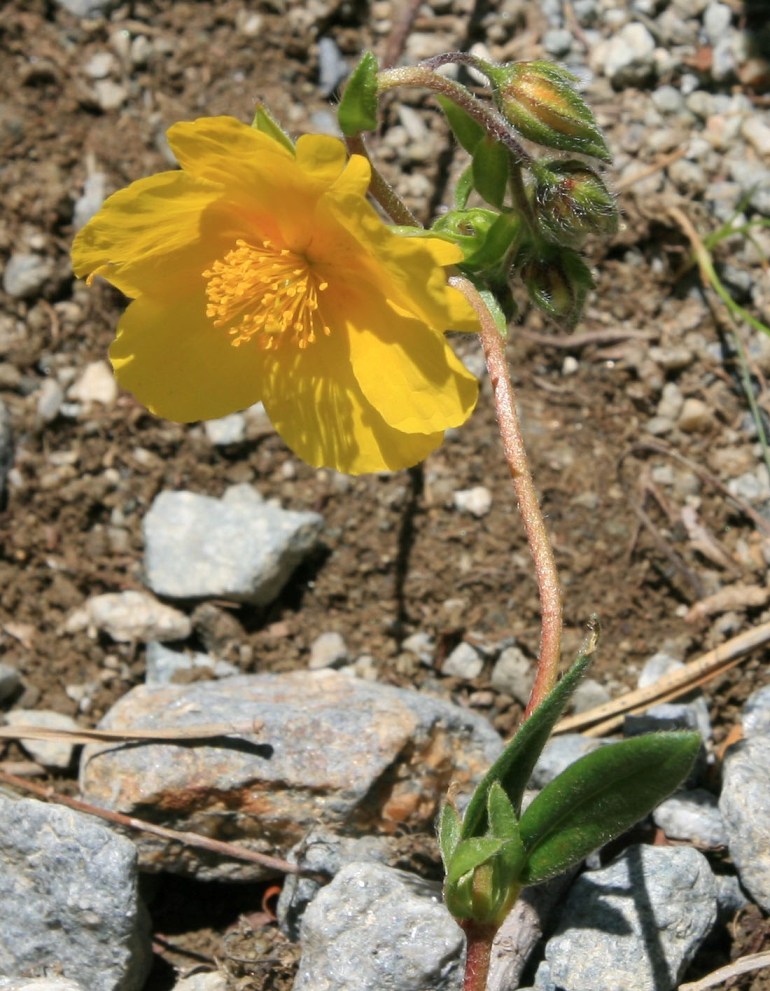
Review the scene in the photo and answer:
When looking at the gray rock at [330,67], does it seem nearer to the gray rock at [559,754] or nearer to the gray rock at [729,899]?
the gray rock at [559,754]

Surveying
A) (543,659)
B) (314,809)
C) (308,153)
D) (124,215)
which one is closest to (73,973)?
(314,809)

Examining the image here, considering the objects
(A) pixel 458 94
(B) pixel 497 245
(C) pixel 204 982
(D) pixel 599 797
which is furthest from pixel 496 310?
(C) pixel 204 982

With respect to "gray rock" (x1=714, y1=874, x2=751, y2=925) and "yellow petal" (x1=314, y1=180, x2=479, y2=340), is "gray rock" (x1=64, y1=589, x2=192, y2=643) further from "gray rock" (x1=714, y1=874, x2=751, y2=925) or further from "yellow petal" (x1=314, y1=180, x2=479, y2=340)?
"gray rock" (x1=714, y1=874, x2=751, y2=925)

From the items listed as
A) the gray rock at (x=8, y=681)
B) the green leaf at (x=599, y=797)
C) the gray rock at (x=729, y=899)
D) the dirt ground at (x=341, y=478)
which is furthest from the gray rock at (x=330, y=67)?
the gray rock at (x=729, y=899)

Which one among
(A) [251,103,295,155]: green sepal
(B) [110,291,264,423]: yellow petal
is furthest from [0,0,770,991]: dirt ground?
(A) [251,103,295,155]: green sepal

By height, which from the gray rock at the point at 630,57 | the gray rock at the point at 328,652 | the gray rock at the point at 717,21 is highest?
the gray rock at the point at 717,21
